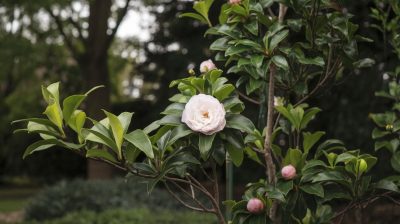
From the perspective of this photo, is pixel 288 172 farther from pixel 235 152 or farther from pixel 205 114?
pixel 205 114

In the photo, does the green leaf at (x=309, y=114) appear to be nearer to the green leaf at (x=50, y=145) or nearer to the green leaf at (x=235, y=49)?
the green leaf at (x=235, y=49)

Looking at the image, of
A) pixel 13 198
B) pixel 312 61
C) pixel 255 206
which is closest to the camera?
pixel 255 206

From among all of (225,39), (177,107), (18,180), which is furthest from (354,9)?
(18,180)

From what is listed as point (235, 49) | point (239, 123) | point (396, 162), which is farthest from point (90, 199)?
point (239, 123)

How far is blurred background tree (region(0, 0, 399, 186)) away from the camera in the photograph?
6.35 metres

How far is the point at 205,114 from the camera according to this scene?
1.76 m

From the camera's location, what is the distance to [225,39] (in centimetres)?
234

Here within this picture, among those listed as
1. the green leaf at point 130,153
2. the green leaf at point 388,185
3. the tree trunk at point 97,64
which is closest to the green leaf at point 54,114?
the green leaf at point 130,153

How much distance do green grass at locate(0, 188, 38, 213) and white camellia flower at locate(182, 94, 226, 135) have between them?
11.1 meters

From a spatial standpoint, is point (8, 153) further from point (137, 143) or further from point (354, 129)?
point (137, 143)

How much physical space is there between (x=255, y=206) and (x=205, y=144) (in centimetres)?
36

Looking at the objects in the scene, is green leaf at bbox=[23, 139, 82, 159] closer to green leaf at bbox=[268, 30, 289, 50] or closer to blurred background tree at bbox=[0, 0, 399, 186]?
green leaf at bbox=[268, 30, 289, 50]

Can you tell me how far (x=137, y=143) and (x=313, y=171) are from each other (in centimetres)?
69

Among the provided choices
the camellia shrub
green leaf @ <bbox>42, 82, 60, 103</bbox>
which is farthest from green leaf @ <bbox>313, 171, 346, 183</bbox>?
green leaf @ <bbox>42, 82, 60, 103</bbox>
